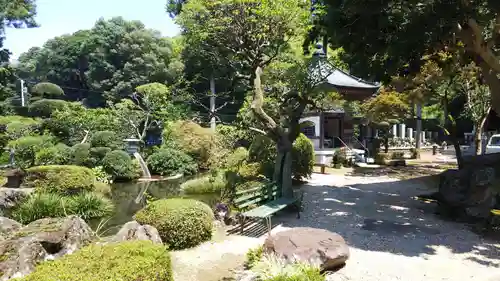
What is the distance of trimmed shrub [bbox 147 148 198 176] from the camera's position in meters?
Result: 17.9


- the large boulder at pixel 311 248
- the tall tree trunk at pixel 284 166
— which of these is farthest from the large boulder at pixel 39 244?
the tall tree trunk at pixel 284 166

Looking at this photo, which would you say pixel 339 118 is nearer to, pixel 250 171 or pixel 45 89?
pixel 250 171

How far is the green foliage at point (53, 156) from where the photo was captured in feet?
48.1

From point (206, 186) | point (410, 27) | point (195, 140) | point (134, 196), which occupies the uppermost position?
point (410, 27)

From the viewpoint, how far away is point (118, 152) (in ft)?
52.6

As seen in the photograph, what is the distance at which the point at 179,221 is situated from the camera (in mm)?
6707

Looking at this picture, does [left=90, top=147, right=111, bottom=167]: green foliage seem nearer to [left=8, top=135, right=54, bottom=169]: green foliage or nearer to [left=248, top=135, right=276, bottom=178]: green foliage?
[left=8, top=135, right=54, bottom=169]: green foliage

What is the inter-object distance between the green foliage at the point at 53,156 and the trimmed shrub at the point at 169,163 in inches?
161

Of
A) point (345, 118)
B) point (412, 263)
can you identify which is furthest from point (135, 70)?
point (412, 263)

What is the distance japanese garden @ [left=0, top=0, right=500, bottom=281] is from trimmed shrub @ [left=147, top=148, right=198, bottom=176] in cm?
17

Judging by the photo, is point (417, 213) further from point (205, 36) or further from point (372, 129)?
point (372, 129)

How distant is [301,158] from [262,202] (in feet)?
13.2

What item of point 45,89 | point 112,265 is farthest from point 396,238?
point 45,89

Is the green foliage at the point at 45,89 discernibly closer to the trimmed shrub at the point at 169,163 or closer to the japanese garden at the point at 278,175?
the japanese garden at the point at 278,175
